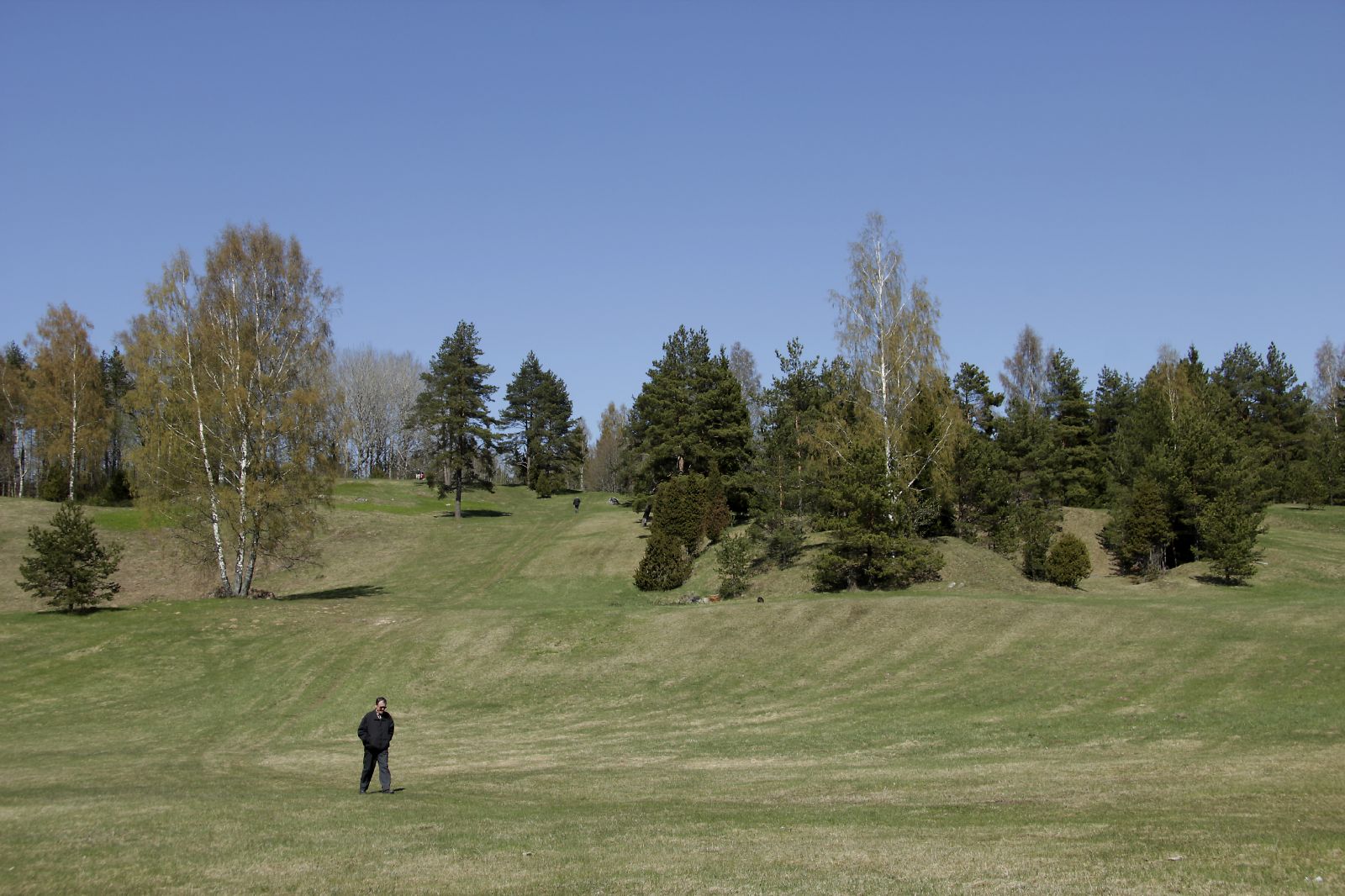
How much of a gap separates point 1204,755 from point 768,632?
1750 cm

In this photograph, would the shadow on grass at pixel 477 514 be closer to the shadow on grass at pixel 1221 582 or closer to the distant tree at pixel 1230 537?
the shadow on grass at pixel 1221 582

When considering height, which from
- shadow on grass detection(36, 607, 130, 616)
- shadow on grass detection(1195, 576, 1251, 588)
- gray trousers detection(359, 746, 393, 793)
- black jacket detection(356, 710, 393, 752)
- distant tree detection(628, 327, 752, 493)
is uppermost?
distant tree detection(628, 327, 752, 493)

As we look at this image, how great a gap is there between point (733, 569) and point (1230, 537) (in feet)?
77.1

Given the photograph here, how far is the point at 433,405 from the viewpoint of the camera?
84500 mm

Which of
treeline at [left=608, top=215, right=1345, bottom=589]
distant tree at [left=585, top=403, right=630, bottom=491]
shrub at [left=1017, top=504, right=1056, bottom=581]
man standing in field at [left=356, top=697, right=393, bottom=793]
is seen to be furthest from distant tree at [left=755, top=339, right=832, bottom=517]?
distant tree at [left=585, top=403, right=630, bottom=491]

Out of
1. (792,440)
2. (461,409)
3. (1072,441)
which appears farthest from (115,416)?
(1072,441)

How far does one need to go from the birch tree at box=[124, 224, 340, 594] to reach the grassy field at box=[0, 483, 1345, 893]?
3.97 metres

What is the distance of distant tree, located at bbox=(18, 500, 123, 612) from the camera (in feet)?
125

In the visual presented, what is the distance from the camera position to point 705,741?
→ 23750 millimetres

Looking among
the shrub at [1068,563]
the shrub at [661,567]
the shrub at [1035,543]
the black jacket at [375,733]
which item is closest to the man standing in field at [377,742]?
the black jacket at [375,733]

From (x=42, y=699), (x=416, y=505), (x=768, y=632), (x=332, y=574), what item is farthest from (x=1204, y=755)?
(x=416, y=505)

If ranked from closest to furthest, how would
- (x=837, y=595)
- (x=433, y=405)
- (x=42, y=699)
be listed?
(x=42, y=699), (x=837, y=595), (x=433, y=405)

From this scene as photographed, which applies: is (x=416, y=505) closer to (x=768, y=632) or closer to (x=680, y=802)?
(x=768, y=632)

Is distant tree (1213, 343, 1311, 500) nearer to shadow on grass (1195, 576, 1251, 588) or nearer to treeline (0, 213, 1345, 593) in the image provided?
treeline (0, 213, 1345, 593)
